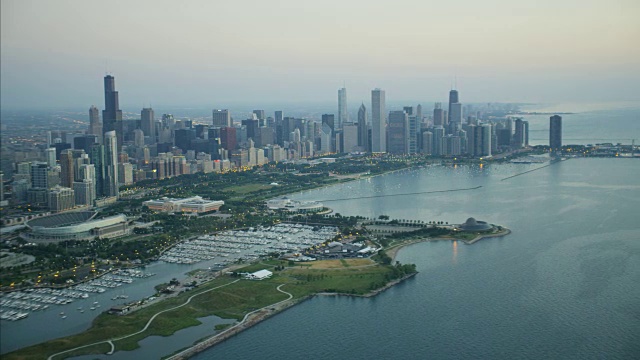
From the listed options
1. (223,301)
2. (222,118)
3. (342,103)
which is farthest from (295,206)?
(342,103)

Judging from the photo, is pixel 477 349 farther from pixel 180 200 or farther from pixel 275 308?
pixel 180 200

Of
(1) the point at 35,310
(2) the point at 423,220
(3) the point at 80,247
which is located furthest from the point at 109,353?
(2) the point at 423,220

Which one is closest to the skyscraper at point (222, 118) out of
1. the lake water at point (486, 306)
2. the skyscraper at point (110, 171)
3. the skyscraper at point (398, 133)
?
the skyscraper at point (398, 133)

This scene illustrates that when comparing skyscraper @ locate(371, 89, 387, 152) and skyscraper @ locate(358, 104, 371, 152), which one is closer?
skyscraper @ locate(371, 89, 387, 152)

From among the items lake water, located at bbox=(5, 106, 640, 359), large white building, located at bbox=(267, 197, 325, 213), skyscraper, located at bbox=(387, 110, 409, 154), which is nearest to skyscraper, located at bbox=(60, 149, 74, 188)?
large white building, located at bbox=(267, 197, 325, 213)

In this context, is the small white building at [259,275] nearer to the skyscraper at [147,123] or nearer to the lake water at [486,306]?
the lake water at [486,306]

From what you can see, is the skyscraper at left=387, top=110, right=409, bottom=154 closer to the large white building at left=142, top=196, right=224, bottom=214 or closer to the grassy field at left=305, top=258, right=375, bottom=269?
the large white building at left=142, top=196, right=224, bottom=214
